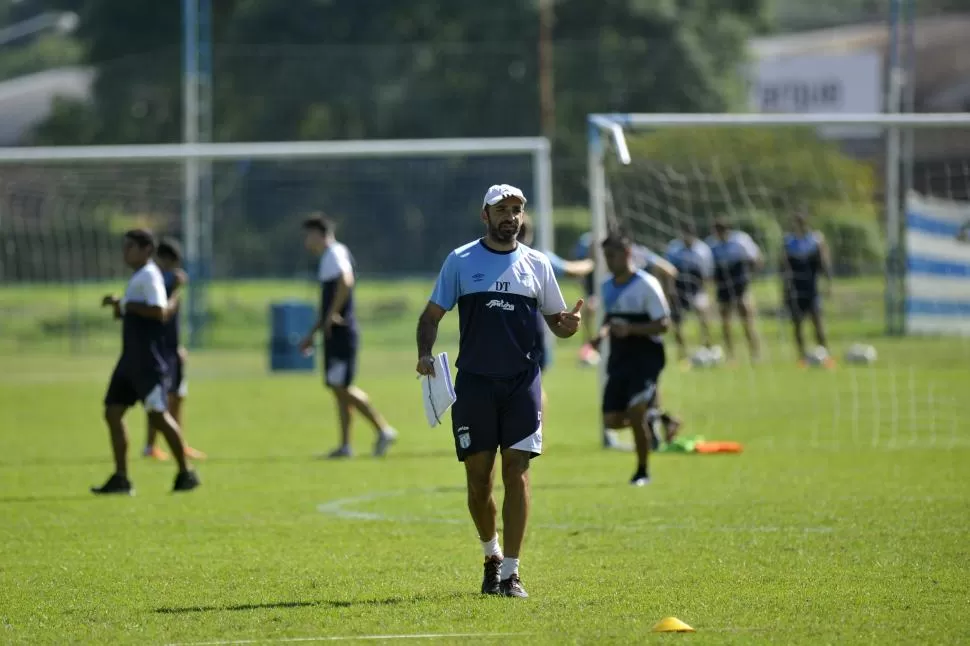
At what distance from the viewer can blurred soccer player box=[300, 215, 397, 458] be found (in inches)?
596

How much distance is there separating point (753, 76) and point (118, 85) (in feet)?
54.7

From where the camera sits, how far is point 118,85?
42.1 m

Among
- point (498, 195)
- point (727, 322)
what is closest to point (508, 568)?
point (498, 195)

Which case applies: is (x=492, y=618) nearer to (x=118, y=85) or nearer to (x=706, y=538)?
(x=706, y=538)

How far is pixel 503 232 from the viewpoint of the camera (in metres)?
8.30

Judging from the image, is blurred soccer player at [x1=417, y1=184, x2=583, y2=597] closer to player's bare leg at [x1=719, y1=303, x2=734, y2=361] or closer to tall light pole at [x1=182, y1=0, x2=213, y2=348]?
player's bare leg at [x1=719, y1=303, x2=734, y2=361]

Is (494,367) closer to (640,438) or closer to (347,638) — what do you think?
(347,638)

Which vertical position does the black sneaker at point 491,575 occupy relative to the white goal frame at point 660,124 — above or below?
below

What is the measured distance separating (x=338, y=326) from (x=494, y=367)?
7116 millimetres

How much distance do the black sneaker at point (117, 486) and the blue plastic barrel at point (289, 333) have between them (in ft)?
39.1

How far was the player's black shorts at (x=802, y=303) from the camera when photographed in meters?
23.6

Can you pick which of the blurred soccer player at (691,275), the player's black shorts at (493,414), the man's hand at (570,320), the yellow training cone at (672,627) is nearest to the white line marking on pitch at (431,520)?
the player's black shorts at (493,414)

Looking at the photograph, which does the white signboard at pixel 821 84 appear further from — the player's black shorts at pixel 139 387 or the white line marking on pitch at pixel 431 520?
the player's black shorts at pixel 139 387

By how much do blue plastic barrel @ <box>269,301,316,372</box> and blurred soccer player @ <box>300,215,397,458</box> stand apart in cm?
934
